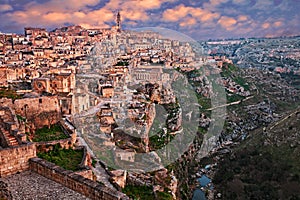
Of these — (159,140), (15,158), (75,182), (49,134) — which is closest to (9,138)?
(15,158)

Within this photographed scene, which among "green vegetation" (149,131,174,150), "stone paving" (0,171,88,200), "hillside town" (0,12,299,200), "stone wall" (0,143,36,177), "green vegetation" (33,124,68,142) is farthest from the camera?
"green vegetation" (149,131,174,150)

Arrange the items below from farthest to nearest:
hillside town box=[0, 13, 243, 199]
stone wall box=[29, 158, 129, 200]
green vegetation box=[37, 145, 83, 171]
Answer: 1. green vegetation box=[37, 145, 83, 171]
2. hillside town box=[0, 13, 243, 199]
3. stone wall box=[29, 158, 129, 200]

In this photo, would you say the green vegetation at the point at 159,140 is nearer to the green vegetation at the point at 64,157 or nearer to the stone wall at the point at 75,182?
the green vegetation at the point at 64,157

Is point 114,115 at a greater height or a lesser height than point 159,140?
greater

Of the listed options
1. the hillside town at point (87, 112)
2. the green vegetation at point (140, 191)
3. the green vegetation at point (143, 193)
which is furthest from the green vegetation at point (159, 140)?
the green vegetation at point (140, 191)

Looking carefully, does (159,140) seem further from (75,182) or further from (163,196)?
(75,182)

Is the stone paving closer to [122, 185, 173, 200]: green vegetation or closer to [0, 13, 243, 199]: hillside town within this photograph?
[0, 13, 243, 199]: hillside town

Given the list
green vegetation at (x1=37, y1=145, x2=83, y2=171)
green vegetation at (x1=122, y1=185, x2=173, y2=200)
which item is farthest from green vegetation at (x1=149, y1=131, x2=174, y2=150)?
green vegetation at (x1=37, y1=145, x2=83, y2=171)
